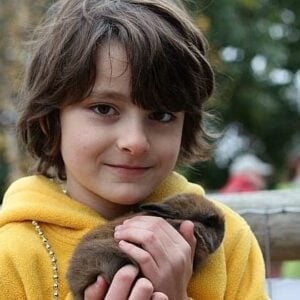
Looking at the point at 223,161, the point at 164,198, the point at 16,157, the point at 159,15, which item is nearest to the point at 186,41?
the point at 159,15

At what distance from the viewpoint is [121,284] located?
190 cm

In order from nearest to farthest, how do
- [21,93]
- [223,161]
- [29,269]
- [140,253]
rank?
1. [140,253]
2. [29,269]
3. [21,93]
4. [223,161]

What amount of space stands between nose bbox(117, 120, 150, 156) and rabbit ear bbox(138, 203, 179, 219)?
0.42 feet

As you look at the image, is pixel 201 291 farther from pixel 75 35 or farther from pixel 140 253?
pixel 75 35

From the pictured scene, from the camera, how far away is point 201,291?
2.16 m

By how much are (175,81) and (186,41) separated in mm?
123

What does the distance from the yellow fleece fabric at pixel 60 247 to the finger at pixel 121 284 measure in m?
0.16

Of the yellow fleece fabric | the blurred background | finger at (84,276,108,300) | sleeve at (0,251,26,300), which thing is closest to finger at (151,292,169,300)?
finger at (84,276,108,300)

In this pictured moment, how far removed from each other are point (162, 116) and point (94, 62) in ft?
0.72

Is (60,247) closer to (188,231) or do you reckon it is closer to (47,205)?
(47,205)

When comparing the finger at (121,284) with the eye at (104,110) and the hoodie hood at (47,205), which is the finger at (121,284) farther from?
the eye at (104,110)

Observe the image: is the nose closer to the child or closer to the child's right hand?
the child

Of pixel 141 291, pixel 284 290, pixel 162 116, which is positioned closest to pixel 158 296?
pixel 141 291

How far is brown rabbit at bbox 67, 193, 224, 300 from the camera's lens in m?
1.95
